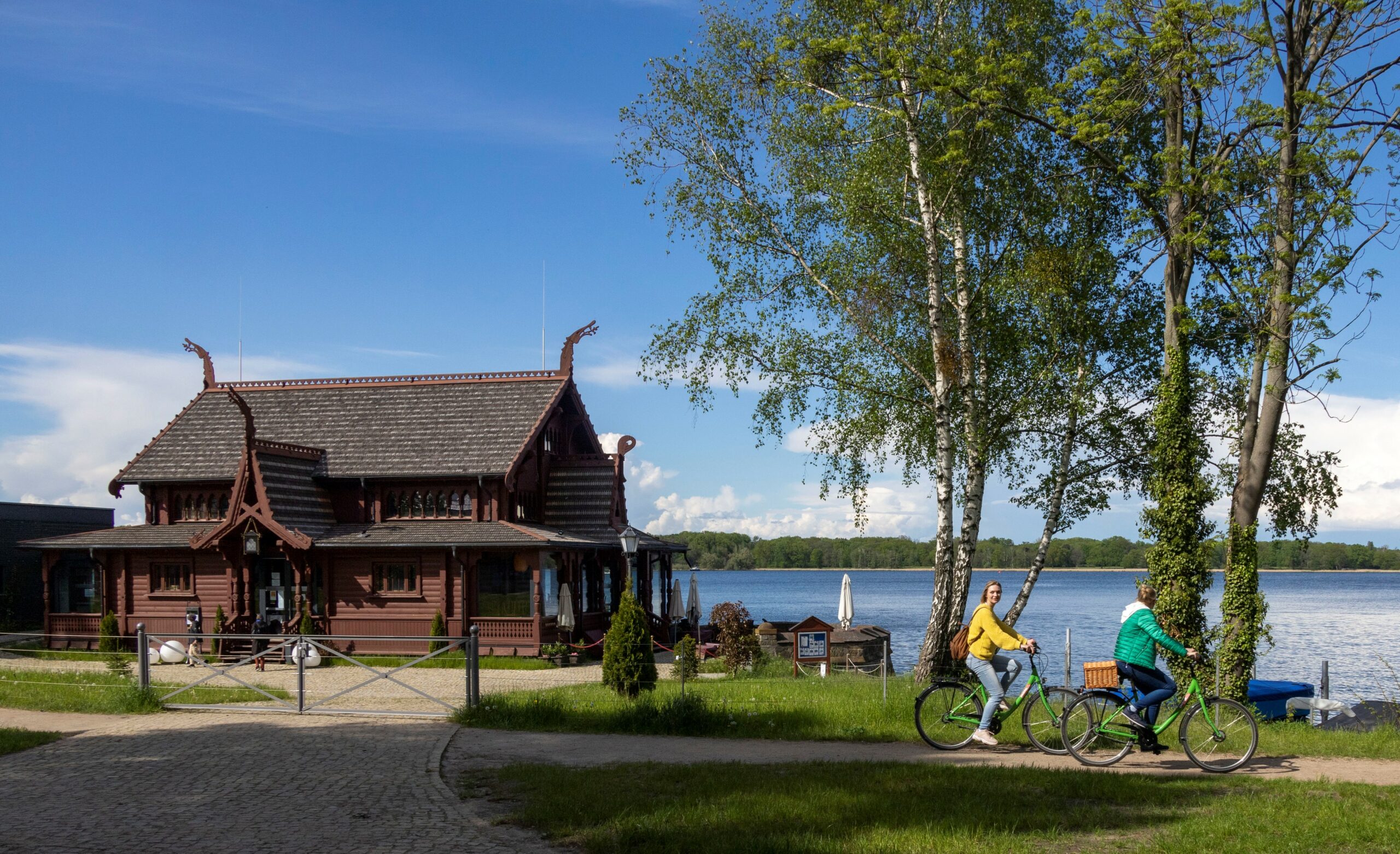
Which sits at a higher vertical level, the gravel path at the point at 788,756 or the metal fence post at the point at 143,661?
the metal fence post at the point at 143,661

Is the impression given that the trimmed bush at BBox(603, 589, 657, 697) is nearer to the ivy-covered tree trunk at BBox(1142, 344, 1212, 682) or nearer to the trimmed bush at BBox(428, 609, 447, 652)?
the ivy-covered tree trunk at BBox(1142, 344, 1212, 682)

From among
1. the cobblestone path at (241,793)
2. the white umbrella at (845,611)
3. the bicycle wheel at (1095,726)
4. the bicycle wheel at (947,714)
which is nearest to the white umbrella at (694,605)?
the white umbrella at (845,611)

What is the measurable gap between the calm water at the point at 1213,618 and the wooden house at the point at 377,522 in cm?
1247

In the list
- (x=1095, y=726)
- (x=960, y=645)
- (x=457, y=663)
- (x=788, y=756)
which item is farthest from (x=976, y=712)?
(x=457, y=663)

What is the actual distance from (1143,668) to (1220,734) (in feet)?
3.59

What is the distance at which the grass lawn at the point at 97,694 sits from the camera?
17703 millimetres

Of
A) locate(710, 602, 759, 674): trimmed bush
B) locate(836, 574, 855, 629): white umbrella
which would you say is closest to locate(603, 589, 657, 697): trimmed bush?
locate(710, 602, 759, 674): trimmed bush

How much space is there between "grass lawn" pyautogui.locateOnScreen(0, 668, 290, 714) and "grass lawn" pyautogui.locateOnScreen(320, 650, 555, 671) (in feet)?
21.6

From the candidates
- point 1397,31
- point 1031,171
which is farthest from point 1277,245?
point 1031,171

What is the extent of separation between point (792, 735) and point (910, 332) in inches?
379

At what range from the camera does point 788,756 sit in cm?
1331

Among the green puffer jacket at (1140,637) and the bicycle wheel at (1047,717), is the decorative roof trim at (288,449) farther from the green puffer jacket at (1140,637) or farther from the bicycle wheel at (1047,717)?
the green puffer jacket at (1140,637)

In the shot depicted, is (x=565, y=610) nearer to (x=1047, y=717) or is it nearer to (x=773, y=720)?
(x=773, y=720)

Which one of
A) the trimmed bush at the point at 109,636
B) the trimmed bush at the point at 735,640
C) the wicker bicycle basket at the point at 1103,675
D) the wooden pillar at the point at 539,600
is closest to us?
the wicker bicycle basket at the point at 1103,675
